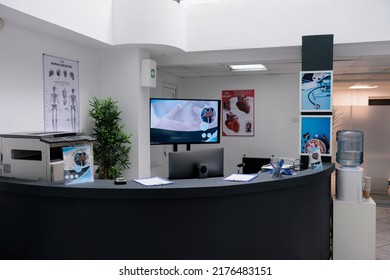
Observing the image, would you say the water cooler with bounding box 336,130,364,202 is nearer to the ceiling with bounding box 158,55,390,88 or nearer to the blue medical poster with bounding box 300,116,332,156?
the blue medical poster with bounding box 300,116,332,156

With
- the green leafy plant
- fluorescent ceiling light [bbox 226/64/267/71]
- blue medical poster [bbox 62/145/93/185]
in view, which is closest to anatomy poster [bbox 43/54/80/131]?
the green leafy plant

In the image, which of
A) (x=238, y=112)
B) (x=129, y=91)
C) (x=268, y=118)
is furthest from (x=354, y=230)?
(x=238, y=112)

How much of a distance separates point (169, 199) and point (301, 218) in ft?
3.82

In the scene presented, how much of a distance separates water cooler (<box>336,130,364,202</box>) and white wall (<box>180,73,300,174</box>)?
9.68 feet

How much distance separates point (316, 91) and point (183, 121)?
6.28ft

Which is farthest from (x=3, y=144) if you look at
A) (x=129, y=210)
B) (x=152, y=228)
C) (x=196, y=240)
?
(x=196, y=240)

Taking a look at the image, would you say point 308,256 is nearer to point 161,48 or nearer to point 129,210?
point 129,210

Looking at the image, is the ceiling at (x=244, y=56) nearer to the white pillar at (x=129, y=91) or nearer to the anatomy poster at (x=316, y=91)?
the white pillar at (x=129, y=91)

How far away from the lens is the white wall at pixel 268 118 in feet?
22.2

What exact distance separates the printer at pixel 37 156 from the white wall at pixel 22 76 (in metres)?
0.80

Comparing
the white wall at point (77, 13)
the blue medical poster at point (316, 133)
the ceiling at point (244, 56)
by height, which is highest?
the white wall at point (77, 13)

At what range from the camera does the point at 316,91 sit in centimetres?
394

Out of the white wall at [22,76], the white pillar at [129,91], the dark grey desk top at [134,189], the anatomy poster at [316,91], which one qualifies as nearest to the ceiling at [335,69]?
the white pillar at [129,91]

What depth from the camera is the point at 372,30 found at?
4098mm
